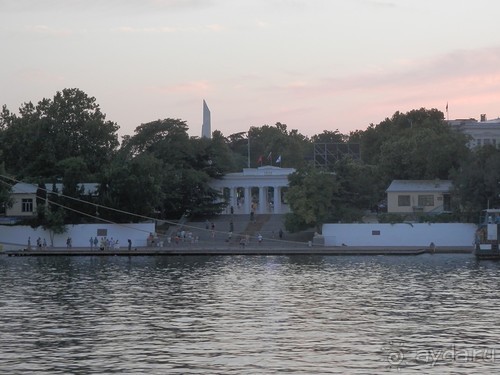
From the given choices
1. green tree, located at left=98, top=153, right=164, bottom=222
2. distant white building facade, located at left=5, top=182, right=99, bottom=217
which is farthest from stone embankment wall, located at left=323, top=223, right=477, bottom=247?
distant white building facade, located at left=5, top=182, right=99, bottom=217

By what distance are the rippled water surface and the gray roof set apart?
2865 cm

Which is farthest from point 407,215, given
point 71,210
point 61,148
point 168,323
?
point 168,323

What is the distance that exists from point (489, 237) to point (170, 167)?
32.0 metres

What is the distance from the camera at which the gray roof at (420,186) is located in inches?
3762

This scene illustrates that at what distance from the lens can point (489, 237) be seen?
78.7 m

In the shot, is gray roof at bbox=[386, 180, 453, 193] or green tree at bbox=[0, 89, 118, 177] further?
green tree at bbox=[0, 89, 118, 177]

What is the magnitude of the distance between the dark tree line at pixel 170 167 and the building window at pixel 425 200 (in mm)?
3024

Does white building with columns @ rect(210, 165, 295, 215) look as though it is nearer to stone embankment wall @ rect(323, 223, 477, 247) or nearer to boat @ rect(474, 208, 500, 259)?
stone embankment wall @ rect(323, 223, 477, 247)

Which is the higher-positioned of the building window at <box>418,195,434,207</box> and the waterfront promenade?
the building window at <box>418,195,434,207</box>

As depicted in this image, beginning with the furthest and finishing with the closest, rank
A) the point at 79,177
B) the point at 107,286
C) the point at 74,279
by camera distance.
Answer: the point at 79,177 → the point at 74,279 → the point at 107,286

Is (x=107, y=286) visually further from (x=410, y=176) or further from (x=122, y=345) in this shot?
(x=410, y=176)

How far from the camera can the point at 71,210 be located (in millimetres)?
88688

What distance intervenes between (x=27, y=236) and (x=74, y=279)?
3035 centimetres

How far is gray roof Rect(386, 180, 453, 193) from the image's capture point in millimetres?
95562
